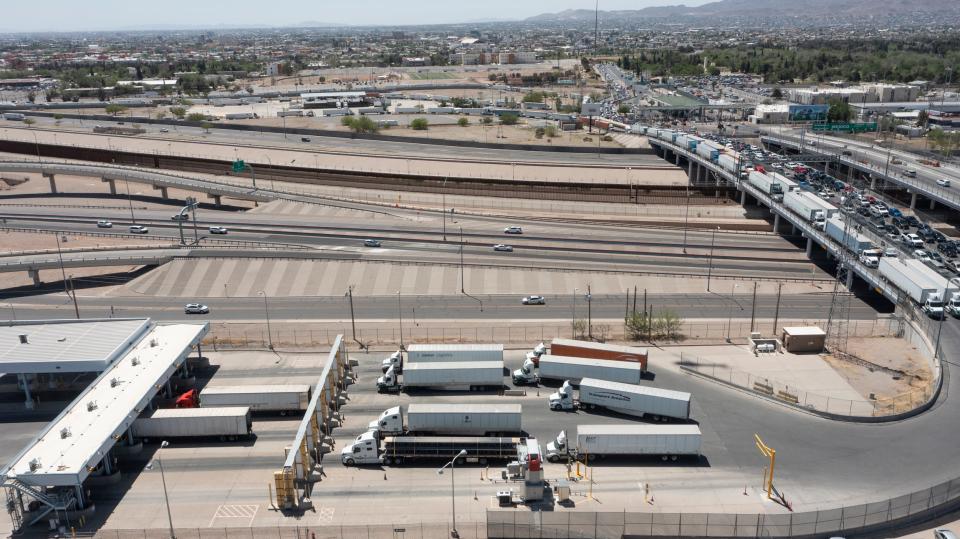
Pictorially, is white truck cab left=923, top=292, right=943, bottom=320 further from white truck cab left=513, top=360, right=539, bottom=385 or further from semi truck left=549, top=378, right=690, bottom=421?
white truck cab left=513, top=360, right=539, bottom=385

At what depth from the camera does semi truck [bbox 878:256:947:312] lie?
169ft

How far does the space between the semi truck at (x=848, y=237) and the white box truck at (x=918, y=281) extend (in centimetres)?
275

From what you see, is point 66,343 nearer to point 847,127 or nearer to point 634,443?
point 634,443

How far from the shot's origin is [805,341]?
4878 centimetres

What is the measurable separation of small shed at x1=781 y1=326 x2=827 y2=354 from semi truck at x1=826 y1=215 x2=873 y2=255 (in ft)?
49.8

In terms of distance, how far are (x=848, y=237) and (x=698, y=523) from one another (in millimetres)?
40228

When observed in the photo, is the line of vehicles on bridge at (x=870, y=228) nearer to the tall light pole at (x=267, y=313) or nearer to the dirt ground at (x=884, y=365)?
the dirt ground at (x=884, y=365)

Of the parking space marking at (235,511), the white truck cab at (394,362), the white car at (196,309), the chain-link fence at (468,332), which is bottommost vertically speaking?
the parking space marking at (235,511)

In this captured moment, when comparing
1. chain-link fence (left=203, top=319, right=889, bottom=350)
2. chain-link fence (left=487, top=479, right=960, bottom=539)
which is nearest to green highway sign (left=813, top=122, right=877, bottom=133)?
chain-link fence (left=203, top=319, right=889, bottom=350)

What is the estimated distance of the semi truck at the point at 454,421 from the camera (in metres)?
38.1

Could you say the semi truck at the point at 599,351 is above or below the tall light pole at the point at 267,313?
above


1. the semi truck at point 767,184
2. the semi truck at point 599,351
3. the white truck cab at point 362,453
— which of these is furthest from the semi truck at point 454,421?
the semi truck at point 767,184

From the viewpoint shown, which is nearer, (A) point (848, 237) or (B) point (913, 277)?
(B) point (913, 277)

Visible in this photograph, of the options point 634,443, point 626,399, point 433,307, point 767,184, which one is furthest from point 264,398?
point 767,184
